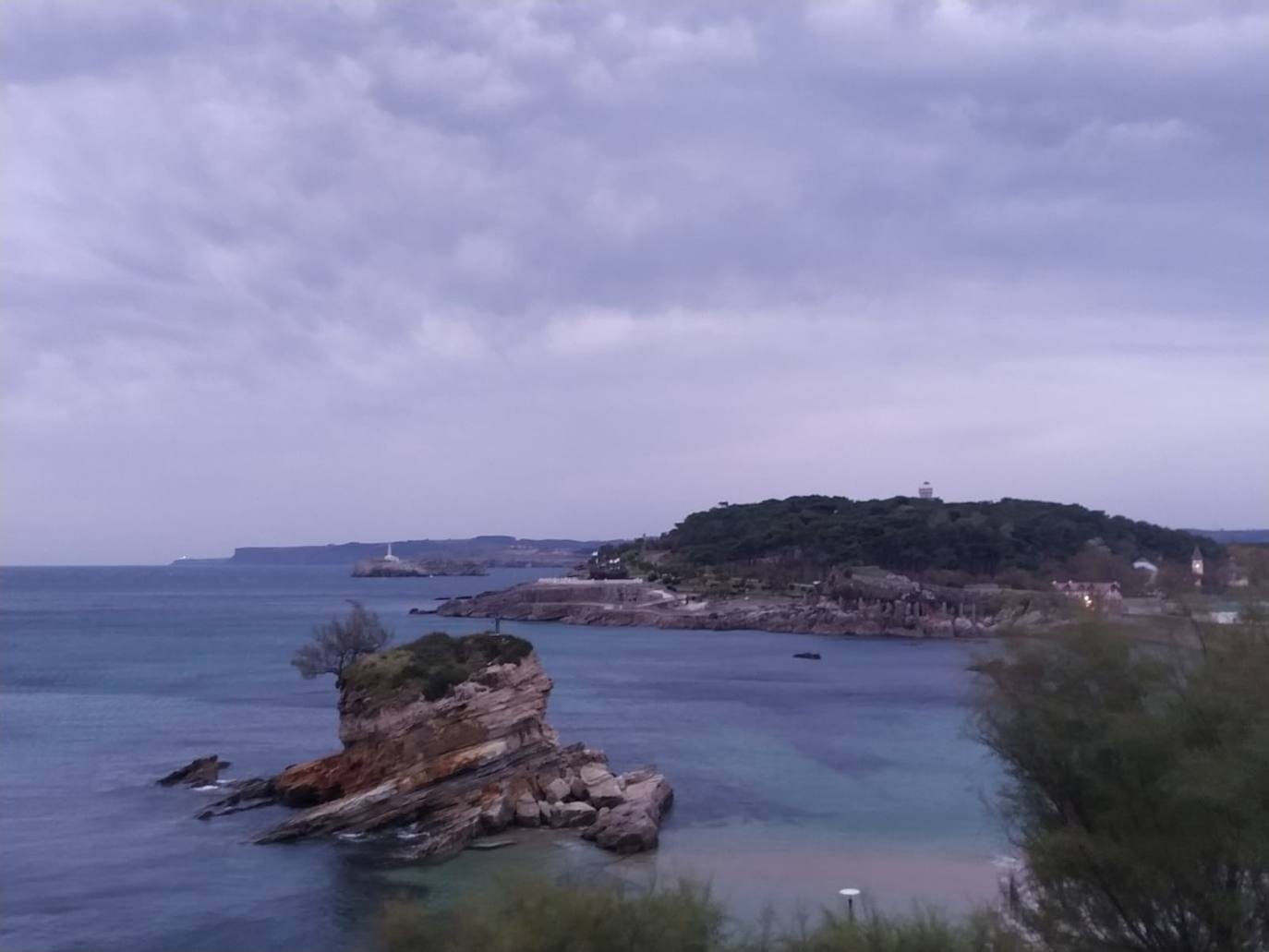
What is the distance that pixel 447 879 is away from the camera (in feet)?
62.6

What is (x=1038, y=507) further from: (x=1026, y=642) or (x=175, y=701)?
(x=1026, y=642)

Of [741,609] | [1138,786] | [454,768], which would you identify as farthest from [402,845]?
[741,609]

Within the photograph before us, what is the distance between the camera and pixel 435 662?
25047 mm

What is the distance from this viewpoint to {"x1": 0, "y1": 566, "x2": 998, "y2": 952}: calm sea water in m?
18.4

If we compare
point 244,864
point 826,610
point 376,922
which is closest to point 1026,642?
point 376,922

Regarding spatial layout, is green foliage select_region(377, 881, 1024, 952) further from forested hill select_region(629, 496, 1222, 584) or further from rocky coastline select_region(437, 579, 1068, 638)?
rocky coastline select_region(437, 579, 1068, 638)

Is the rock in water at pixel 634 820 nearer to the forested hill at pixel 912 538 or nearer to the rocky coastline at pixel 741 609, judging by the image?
the forested hill at pixel 912 538

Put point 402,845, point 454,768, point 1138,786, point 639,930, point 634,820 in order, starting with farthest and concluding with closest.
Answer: point 454,768 < point 634,820 < point 402,845 < point 1138,786 < point 639,930

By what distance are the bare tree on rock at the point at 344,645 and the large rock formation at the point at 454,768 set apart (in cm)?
697

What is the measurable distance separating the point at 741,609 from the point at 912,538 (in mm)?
14436

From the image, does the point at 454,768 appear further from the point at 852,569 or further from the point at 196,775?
the point at 852,569

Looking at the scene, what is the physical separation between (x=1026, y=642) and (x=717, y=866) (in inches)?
385

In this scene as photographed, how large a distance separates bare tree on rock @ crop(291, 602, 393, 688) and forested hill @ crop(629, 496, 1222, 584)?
1265 inches

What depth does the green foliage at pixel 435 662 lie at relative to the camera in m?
24.3
